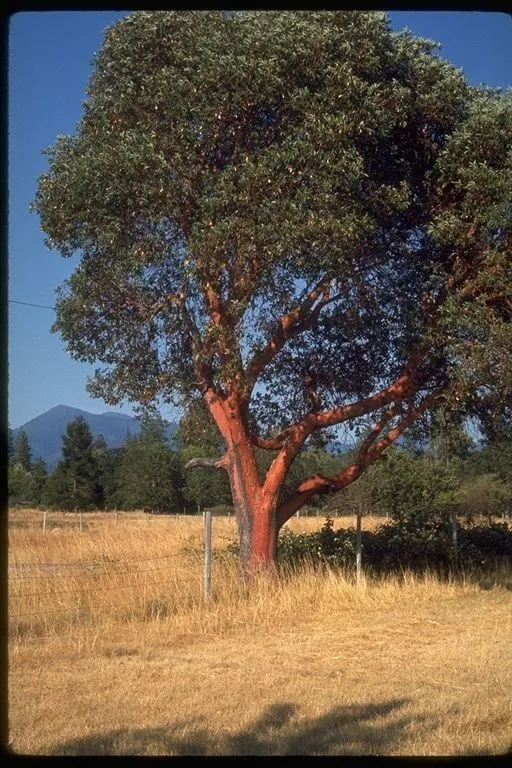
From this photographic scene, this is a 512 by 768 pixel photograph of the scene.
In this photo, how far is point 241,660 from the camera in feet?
32.0

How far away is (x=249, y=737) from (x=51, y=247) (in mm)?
9834

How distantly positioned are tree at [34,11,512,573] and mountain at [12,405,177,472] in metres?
20.5

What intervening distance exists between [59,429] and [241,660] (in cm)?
4231

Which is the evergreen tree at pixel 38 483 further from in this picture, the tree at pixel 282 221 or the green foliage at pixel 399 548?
the tree at pixel 282 221

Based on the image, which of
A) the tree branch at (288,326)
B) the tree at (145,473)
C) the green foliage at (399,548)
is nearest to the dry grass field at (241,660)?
the green foliage at (399,548)

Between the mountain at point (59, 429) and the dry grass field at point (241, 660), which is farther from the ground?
the mountain at point (59, 429)

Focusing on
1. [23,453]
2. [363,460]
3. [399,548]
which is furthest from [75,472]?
[363,460]

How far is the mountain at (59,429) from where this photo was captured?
5162 cm

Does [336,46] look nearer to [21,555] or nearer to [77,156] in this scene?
[77,156]

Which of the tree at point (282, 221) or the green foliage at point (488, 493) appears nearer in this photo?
the tree at point (282, 221)

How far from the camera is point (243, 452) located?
48.5ft

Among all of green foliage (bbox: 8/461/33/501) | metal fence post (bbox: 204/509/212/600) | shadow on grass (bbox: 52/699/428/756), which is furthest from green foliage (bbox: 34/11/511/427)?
green foliage (bbox: 8/461/33/501)

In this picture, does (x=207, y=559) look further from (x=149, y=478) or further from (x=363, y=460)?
(x=149, y=478)

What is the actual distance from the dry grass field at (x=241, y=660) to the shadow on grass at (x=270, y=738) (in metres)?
0.02
